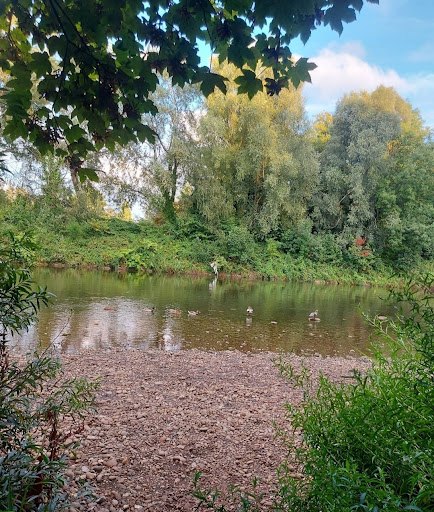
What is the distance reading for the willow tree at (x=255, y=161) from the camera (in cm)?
2061

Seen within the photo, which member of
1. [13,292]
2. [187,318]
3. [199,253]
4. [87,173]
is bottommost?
[187,318]

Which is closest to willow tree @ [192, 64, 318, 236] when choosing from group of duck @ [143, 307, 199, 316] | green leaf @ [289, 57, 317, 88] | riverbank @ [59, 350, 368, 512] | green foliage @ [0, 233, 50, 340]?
group of duck @ [143, 307, 199, 316]

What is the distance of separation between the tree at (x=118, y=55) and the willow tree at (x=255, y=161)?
1849 centimetres

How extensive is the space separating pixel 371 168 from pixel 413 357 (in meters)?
22.9

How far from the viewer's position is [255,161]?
20906mm

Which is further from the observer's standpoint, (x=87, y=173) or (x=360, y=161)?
(x=360, y=161)

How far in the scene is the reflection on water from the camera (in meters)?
7.23

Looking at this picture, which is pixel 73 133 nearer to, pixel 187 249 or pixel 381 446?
pixel 381 446

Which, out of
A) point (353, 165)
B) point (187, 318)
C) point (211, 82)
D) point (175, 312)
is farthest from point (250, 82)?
point (353, 165)

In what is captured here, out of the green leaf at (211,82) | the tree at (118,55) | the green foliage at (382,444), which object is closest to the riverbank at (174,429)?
the green foliage at (382,444)

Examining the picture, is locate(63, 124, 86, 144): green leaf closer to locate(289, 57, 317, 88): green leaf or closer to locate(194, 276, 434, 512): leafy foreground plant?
locate(289, 57, 317, 88): green leaf

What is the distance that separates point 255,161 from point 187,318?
14.0 meters

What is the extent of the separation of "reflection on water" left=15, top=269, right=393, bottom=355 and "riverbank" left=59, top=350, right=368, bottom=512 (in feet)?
3.85

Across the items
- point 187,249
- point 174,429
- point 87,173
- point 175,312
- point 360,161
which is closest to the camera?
point 87,173
